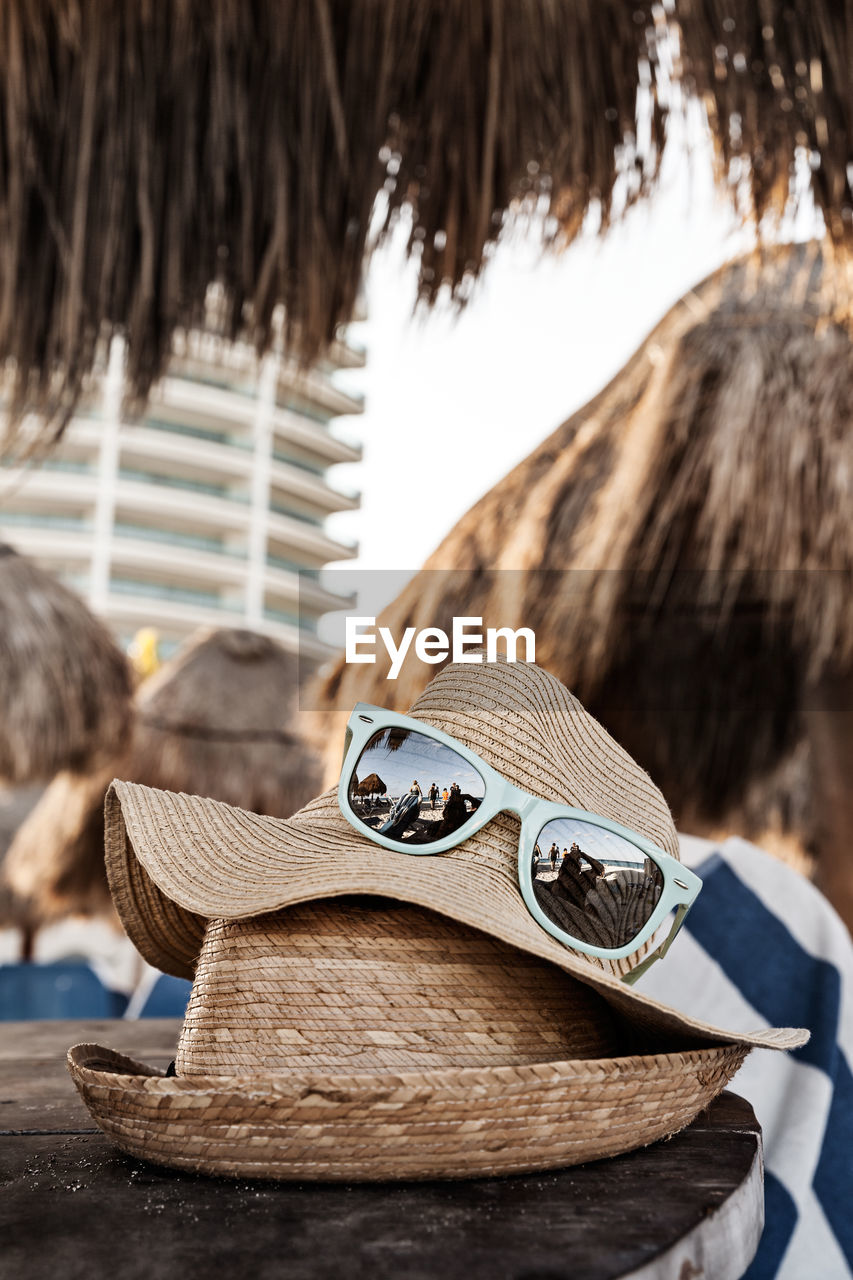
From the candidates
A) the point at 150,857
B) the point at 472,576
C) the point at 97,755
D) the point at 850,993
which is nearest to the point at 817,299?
the point at 472,576

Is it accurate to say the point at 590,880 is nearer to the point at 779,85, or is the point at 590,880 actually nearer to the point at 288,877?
the point at 288,877

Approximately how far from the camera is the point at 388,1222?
39 cm

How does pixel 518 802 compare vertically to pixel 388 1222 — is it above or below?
above

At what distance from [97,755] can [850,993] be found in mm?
2894

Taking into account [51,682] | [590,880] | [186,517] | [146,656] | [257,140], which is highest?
[186,517]

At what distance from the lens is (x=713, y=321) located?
1812 mm

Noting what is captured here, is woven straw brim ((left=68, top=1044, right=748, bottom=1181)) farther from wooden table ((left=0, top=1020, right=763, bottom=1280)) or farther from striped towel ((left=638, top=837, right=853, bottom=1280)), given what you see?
striped towel ((left=638, top=837, right=853, bottom=1280))

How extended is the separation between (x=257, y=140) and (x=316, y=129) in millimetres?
83

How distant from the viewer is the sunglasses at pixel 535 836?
54cm

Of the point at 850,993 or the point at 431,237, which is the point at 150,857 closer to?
the point at 850,993

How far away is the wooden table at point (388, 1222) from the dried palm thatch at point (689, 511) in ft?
3.72

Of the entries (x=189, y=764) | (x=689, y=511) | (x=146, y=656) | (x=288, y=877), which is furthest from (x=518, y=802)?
(x=146, y=656)

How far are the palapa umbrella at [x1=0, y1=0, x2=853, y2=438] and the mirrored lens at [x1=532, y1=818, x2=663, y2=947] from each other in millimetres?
992

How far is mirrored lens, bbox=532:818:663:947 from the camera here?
54cm
